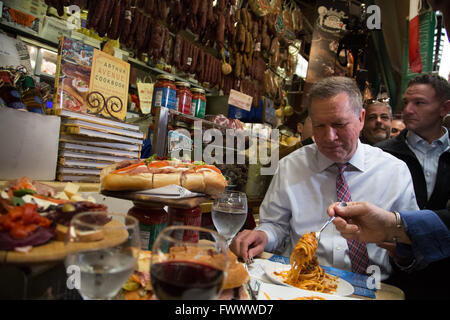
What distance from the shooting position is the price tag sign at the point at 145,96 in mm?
2982

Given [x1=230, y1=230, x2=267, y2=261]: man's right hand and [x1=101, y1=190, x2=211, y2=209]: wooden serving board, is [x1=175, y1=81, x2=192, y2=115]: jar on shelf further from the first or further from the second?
[x1=101, y1=190, x2=211, y2=209]: wooden serving board

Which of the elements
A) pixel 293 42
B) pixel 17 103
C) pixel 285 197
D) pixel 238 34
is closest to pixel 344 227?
pixel 285 197

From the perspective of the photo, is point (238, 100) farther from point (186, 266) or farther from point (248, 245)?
point (186, 266)

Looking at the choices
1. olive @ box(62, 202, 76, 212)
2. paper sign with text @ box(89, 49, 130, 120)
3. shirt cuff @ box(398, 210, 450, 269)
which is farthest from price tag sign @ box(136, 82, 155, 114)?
shirt cuff @ box(398, 210, 450, 269)

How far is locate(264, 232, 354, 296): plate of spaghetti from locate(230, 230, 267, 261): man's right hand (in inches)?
5.4

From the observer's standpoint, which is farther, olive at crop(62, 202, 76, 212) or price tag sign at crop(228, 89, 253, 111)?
price tag sign at crop(228, 89, 253, 111)

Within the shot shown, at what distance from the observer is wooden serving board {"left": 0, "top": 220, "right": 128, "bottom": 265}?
0.57 metres

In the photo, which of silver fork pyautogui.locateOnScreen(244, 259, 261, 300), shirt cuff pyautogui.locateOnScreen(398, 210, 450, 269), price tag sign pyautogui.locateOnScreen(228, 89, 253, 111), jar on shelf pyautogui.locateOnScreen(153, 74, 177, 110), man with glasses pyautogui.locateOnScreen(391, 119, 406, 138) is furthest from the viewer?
man with glasses pyautogui.locateOnScreen(391, 119, 406, 138)

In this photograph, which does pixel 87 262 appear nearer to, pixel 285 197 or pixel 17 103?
pixel 17 103

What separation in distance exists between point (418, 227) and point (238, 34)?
4.12 meters

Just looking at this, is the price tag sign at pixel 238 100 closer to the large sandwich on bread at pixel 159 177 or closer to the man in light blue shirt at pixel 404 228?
the large sandwich on bread at pixel 159 177

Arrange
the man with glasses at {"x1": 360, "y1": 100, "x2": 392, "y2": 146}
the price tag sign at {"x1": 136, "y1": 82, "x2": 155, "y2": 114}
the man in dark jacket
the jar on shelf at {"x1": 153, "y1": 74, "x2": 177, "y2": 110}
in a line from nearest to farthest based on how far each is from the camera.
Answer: the man in dark jacket, the jar on shelf at {"x1": 153, "y1": 74, "x2": 177, "y2": 110}, the price tag sign at {"x1": 136, "y1": 82, "x2": 155, "y2": 114}, the man with glasses at {"x1": 360, "y1": 100, "x2": 392, "y2": 146}

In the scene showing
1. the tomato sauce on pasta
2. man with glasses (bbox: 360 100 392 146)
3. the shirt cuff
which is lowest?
the tomato sauce on pasta

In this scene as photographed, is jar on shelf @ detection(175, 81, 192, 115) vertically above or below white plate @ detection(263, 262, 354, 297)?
above
